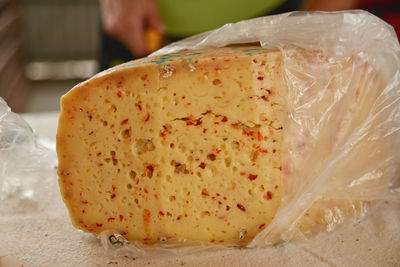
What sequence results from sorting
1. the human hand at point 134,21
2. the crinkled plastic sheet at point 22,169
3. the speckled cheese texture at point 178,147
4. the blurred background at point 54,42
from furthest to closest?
the blurred background at point 54,42
the human hand at point 134,21
the crinkled plastic sheet at point 22,169
the speckled cheese texture at point 178,147

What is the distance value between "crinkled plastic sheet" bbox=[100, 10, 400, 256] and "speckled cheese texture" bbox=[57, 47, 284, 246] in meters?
0.03

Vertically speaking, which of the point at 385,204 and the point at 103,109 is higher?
the point at 103,109

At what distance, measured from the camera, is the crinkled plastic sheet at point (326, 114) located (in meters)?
0.91

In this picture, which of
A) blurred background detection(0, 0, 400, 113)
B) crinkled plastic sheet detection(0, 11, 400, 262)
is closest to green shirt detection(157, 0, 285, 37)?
crinkled plastic sheet detection(0, 11, 400, 262)

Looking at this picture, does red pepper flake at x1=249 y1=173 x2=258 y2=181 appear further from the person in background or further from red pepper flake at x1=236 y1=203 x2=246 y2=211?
the person in background

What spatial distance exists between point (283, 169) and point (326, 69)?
0.20 m

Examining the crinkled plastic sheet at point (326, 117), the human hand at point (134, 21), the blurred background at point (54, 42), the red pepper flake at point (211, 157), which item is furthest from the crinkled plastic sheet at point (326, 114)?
the blurred background at point (54, 42)

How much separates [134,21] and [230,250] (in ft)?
2.67

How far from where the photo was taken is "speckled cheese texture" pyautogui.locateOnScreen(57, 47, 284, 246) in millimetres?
859

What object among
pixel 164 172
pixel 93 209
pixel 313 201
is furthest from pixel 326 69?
pixel 93 209

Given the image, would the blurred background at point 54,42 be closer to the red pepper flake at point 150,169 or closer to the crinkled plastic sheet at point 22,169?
the crinkled plastic sheet at point 22,169

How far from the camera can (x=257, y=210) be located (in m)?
0.92

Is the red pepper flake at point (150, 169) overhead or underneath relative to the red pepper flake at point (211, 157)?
underneath

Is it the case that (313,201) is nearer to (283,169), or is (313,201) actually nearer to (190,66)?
(283,169)
